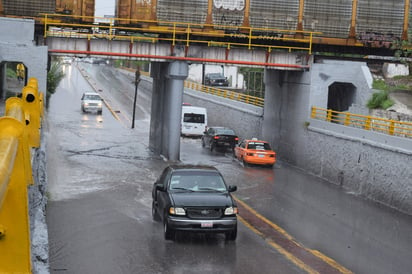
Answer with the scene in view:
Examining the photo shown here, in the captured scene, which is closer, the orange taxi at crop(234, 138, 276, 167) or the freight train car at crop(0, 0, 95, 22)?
the freight train car at crop(0, 0, 95, 22)

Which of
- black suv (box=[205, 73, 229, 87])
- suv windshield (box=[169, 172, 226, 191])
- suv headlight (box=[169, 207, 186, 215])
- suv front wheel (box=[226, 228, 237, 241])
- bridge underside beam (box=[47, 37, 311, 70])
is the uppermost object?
bridge underside beam (box=[47, 37, 311, 70])

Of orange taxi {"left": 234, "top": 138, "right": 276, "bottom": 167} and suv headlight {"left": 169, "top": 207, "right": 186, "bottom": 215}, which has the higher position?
suv headlight {"left": 169, "top": 207, "right": 186, "bottom": 215}

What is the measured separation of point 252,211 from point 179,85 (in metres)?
13.8

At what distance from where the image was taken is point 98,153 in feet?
115

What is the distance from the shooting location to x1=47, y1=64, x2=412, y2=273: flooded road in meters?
14.3

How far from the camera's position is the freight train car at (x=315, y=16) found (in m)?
34.3

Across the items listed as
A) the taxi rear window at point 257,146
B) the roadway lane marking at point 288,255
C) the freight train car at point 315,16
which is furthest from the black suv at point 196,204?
the freight train car at point 315,16

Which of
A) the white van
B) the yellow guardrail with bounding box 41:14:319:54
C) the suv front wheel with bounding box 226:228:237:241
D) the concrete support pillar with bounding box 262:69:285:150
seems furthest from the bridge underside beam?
the suv front wheel with bounding box 226:228:237:241

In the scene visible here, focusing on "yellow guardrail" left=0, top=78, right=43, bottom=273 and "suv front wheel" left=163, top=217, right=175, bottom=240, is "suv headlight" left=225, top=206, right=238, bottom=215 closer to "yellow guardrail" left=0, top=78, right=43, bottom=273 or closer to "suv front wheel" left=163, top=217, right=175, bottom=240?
"suv front wheel" left=163, top=217, right=175, bottom=240

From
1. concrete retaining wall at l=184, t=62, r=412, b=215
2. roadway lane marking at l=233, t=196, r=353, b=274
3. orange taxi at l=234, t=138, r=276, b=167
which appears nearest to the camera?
roadway lane marking at l=233, t=196, r=353, b=274

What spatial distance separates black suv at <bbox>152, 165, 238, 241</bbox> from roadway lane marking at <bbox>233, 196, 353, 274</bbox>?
52.1 inches

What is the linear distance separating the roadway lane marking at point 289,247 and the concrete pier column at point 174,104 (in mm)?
13224

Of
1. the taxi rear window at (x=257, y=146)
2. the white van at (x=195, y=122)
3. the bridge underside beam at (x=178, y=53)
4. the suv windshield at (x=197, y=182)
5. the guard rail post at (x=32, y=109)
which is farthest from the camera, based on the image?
the white van at (x=195, y=122)

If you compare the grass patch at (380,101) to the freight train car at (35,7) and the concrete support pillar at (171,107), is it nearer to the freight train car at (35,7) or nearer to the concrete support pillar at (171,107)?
the concrete support pillar at (171,107)
